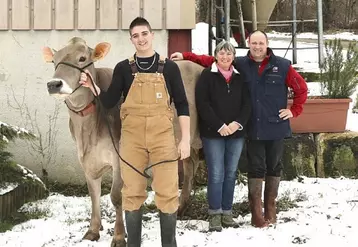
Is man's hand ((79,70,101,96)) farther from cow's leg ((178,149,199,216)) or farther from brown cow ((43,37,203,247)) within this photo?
cow's leg ((178,149,199,216))

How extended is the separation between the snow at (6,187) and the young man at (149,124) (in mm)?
1888

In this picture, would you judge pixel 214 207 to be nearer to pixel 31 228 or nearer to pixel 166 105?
pixel 166 105

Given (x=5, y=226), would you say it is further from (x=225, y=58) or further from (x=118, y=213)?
(x=225, y=58)

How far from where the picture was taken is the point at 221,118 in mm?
5090

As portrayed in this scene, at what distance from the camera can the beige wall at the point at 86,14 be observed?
6516 millimetres

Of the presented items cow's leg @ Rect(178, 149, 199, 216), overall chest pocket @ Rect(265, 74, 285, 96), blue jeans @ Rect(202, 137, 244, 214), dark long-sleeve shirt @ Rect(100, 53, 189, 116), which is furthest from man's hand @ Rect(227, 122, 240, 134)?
cow's leg @ Rect(178, 149, 199, 216)

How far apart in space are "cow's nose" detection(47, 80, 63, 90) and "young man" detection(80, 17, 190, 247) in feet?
1.30

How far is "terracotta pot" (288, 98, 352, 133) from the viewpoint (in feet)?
22.3

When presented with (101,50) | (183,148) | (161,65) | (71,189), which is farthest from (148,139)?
(71,189)

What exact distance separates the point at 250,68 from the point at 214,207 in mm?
1318

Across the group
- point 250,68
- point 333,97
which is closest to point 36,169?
point 250,68

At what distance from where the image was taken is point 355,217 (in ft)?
17.6

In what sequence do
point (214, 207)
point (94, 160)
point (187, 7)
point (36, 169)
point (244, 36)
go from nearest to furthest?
point (94, 160) < point (214, 207) < point (187, 7) < point (36, 169) < point (244, 36)

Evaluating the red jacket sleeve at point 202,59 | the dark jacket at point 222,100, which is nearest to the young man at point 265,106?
the dark jacket at point 222,100
